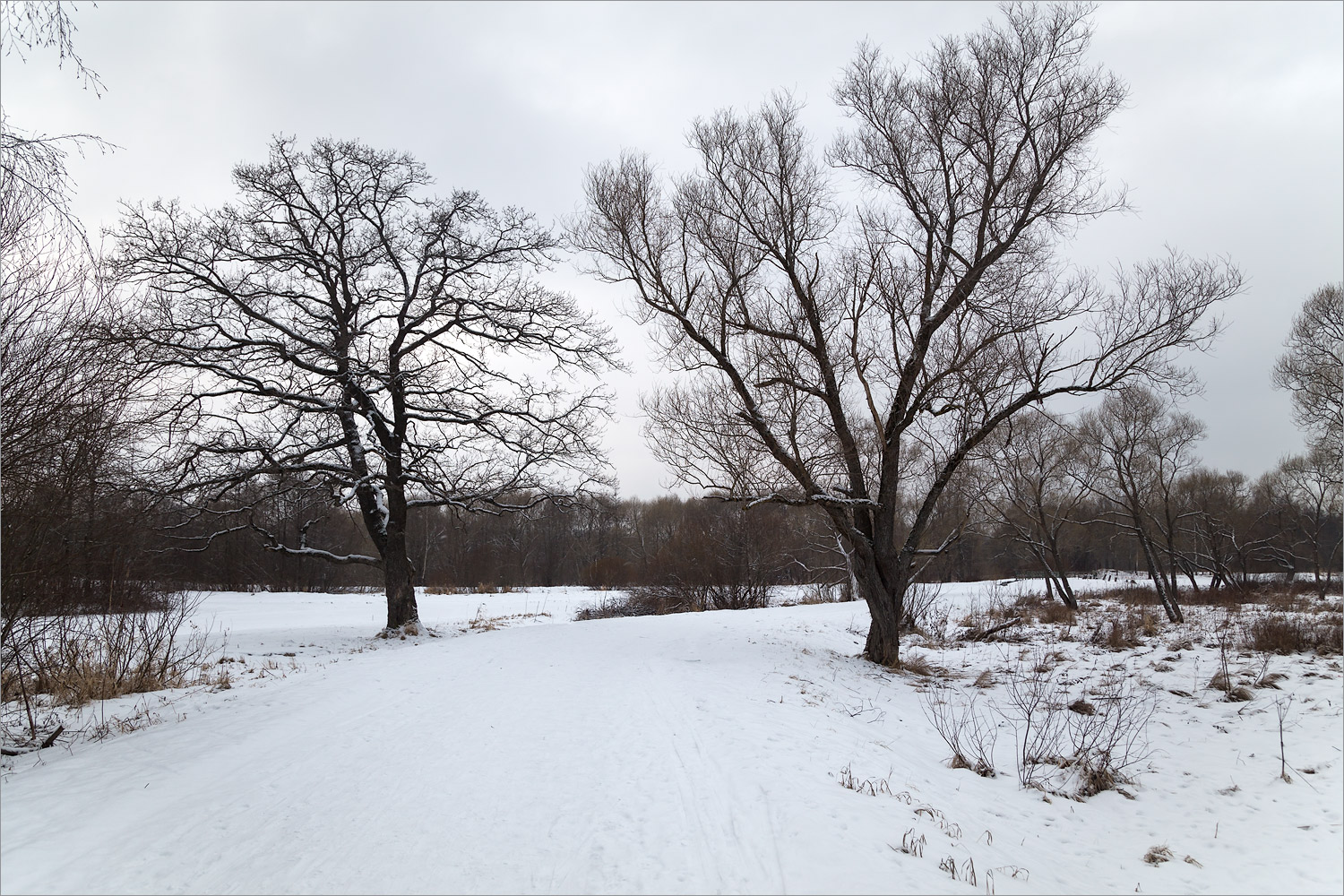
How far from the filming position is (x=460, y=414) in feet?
47.1

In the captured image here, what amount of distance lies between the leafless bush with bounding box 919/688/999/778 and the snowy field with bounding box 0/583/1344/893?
Result: 13 cm

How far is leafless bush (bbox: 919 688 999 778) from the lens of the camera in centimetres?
625

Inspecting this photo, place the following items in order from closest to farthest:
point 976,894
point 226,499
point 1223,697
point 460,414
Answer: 1. point 976,894
2. point 1223,697
3. point 226,499
4. point 460,414

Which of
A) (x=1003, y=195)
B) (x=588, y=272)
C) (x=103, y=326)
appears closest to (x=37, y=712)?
(x=103, y=326)

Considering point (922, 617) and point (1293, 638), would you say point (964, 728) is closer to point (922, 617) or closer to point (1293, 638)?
point (1293, 638)

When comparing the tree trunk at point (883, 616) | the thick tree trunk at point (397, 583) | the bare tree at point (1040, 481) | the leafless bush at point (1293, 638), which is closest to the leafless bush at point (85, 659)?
the thick tree trunk at point (397, 583)

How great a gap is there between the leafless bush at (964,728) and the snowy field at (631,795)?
0.41 ft

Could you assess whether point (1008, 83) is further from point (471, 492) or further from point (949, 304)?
point (471, 492)

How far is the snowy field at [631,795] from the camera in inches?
145

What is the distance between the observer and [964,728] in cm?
755

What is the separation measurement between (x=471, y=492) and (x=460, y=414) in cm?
177

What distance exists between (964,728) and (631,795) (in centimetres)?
475

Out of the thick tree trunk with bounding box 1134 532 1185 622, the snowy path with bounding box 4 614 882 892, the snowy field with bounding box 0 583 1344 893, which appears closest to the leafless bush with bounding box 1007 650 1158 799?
the snowy field with bounding box 0 583 1344 893

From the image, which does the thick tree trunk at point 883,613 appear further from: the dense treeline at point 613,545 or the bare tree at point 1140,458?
the bare tree at point 1140,458
